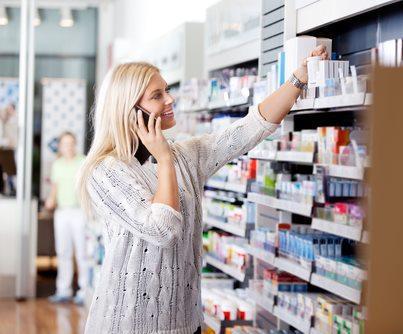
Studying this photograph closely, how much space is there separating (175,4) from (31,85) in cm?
237

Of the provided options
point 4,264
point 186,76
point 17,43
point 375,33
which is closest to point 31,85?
point 17,43

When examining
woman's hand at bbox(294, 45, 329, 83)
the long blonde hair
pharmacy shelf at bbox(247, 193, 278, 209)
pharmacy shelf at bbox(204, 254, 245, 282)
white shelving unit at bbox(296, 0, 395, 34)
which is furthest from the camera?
pharmacy shelf at bbox(204, 254, 245, 282)

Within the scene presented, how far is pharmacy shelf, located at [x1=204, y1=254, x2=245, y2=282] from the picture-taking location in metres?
5.09

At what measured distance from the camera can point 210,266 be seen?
20.5ft

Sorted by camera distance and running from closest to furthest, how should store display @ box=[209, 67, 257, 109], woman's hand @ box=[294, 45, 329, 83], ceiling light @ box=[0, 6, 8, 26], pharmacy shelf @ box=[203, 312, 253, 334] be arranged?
woman's hand @ box=[294, 45, 329, 83], store display @ box=[209, 67, 257, 109], pharmacy shelf @ box=[203, 312, 253, 334], ceiling light @ box=[0, 6, 8, 26]

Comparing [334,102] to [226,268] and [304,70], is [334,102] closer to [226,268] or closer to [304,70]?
[304,70]

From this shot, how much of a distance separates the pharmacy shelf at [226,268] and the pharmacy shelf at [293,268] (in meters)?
0.73

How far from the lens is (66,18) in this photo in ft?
39.1

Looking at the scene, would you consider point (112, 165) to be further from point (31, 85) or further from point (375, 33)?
point (31, 85)

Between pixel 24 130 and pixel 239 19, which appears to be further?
pixel 24 130

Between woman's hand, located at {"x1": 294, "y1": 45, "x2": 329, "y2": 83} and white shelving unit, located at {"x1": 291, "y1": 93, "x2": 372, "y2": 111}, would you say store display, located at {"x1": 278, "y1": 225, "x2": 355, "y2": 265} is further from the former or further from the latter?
woman's hand, located at {"x1": 294, "y1": 45, "x2": 329, "y2": 83}

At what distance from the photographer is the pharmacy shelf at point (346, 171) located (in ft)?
11.1

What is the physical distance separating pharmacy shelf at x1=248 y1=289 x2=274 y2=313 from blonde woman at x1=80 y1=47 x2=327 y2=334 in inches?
38.8

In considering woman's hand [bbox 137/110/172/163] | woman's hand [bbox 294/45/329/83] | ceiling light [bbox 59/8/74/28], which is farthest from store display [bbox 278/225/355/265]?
ceiling light [bbox 59/8/74/28]
